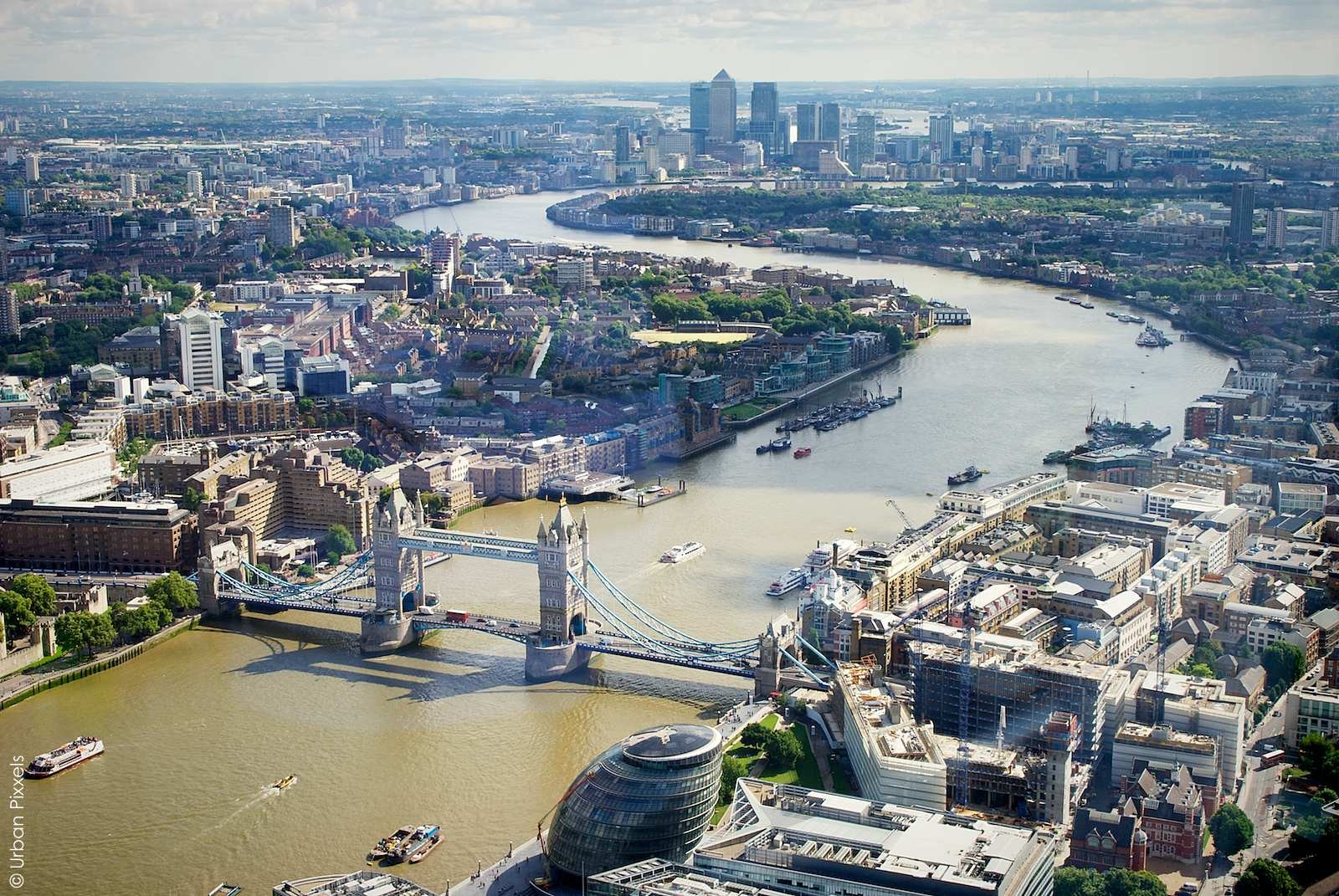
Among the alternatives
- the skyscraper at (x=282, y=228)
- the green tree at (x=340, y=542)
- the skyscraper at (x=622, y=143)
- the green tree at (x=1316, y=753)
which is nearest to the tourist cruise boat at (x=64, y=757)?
the green tree at (x=340, y=542)

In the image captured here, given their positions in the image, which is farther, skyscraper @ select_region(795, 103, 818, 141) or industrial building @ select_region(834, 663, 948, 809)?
skyscraper @ select_region(795, 103, 818, 141)

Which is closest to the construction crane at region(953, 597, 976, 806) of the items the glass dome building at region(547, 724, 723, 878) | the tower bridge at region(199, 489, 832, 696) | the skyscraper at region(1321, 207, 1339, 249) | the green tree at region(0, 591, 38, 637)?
the tower bridge at region(199, 489, 832, 696)

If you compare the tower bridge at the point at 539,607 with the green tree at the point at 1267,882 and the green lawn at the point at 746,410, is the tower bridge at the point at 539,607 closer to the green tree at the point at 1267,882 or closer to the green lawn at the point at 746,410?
the green tree at the point at 1267,882

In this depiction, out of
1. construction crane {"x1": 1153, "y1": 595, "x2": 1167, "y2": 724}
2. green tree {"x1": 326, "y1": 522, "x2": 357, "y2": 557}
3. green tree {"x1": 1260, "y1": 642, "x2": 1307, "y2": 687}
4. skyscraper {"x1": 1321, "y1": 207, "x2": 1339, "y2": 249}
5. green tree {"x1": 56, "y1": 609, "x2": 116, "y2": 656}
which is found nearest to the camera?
construction crane {"x1": 1153, "y1": 595, "x2": 1167, "y2": 724}

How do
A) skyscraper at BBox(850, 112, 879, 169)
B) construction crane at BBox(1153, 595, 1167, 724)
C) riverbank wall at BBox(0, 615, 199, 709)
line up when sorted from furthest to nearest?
skyscraper at BBox(850, 112, 879, 169) < riverbank wall at BBox(0, 615, 199, 709) < construction crane at BBox(1153, 595, 1167, 724)

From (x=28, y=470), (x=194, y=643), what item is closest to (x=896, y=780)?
(x=194, y=643)

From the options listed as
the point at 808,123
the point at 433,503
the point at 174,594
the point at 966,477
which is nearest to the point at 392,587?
the point at 174,594

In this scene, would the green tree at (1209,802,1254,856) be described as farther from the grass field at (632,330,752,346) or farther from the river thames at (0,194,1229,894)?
the grass field at (632,330,752,346)
